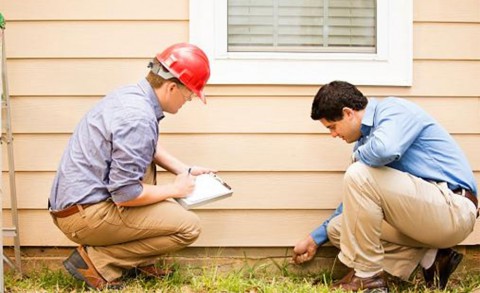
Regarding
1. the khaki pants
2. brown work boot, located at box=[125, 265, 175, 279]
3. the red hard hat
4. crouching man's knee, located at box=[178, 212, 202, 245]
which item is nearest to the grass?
brown work boot, located at box=[125, 265, 175, 279]

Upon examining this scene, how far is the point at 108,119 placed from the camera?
124 inches

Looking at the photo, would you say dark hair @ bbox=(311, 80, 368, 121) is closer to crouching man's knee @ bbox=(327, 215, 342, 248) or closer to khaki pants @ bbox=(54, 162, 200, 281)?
crouching man's knee @ bbox=(327, 215, 342, 248)

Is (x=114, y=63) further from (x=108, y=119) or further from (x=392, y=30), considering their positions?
(x=392, y=30)

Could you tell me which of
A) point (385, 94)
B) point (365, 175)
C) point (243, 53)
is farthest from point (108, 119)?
point (385, 94)

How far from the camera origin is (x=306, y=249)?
3.79 metres

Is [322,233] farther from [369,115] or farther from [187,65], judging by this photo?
[187,65]

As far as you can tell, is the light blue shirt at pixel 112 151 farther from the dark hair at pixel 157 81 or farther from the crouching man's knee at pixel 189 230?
the crouching man's knee at pixel 189 230

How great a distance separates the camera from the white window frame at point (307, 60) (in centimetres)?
375

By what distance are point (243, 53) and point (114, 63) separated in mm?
710

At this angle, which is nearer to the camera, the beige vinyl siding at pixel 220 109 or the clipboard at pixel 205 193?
the clipboard at pixel 205 193

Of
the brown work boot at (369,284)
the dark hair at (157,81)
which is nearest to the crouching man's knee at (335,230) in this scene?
the brown work boot at (369,284)

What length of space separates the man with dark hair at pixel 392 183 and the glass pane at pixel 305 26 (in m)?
0.59

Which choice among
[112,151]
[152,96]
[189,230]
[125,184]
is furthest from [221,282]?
[152,96]

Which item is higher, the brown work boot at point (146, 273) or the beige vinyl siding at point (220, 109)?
the beige vinyl siding at point (220, 109)
